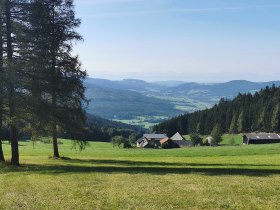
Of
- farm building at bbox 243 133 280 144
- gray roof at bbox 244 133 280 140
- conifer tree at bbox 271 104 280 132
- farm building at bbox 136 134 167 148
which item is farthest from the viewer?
farm building at bbox 136 134 167 148

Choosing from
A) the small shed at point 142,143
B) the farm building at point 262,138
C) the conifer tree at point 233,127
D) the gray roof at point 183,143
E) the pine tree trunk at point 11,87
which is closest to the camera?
the pine tree trunk at point 11,87

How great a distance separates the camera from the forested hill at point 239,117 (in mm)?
145875

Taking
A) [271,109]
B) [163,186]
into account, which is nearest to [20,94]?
[163,186]

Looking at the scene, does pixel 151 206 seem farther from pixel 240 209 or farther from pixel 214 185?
pixel 214 185

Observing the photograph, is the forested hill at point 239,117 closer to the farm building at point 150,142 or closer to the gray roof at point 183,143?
the farm building at point 150,142

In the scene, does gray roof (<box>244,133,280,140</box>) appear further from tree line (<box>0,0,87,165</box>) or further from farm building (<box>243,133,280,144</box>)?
tree line (<box>0,0,87,165</box>)

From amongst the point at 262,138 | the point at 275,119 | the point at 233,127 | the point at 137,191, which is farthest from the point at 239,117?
the point at 137,191

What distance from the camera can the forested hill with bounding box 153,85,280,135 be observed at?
479 feet

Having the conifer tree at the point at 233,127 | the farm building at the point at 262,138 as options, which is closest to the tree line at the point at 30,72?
the farm building at the point at 262,138

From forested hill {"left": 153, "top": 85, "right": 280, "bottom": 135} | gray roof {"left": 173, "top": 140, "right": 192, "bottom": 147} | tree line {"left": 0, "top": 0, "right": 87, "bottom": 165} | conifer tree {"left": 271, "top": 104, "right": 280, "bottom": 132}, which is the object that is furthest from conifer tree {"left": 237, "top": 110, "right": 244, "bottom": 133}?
tree line {"left": 0, "top": 0, "right": 87, "bottom": 165}

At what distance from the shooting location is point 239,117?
500 feet

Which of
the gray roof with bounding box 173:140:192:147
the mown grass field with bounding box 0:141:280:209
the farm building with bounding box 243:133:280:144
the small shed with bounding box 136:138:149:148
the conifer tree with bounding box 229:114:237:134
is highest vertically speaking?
the mown grass field with bounding box 0:141:280:209

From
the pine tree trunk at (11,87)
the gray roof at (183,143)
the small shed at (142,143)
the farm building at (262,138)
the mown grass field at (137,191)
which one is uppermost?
the pine tree trunk at (11,87)

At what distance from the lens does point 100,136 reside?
6412 inches
